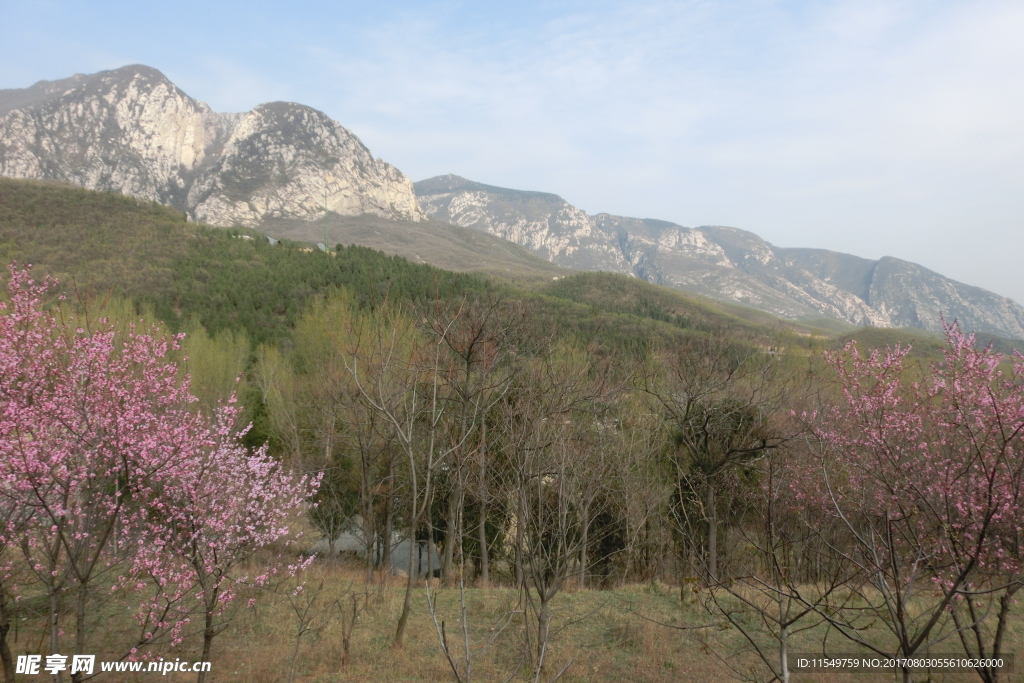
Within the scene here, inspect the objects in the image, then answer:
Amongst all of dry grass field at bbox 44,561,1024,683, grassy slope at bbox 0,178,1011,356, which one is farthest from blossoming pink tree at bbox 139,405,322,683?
grassy slope at bbox 0,178,1011,356

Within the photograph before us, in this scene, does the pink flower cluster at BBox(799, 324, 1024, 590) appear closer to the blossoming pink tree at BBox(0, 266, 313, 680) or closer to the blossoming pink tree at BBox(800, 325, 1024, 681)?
the blossoming pink tree at BBox(800, 325, 1024, 681)

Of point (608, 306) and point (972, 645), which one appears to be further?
point (608, 306)

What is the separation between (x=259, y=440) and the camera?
29094 mm

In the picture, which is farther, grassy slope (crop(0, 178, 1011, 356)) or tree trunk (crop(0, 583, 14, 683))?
grassy slope (crop(0, 178, 1011, 356))

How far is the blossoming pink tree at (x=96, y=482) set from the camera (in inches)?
226

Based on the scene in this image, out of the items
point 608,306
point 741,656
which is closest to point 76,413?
point 741,656

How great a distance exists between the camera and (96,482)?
5.95 meters

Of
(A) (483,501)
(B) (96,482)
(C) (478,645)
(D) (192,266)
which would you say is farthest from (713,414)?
(D) (192,266)

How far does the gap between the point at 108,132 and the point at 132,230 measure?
187 meters

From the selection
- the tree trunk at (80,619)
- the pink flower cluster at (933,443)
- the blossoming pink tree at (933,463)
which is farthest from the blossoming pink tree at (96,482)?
the pink flower cluster at (933,443)

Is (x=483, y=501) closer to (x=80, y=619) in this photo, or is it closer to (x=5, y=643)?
(x=80, y=619)

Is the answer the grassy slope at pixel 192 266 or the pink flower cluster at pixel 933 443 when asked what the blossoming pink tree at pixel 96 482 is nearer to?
the pink flower cluster at pixel 933 443

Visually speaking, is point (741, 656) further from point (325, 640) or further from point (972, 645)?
point (325, 640)

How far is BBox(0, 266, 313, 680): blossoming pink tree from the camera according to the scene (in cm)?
573
